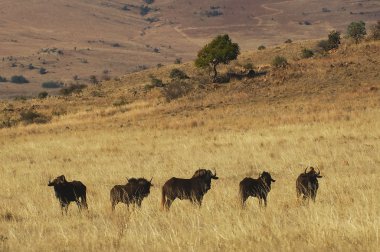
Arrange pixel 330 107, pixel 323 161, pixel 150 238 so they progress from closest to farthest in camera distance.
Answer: pixel 150 238 < pixel 323 161 < pixel 330 107

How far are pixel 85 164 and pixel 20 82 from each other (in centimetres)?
9239

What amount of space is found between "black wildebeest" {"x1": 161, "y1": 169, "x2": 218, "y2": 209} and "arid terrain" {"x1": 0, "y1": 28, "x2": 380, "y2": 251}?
22cm

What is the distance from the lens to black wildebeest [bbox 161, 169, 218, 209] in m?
10.3

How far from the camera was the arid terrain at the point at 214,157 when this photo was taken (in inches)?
300

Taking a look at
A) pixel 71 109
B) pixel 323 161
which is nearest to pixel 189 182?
pixel 323 161

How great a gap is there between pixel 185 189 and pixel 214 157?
8372 mm

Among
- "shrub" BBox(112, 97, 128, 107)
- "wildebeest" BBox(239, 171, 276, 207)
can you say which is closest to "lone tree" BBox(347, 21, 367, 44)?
"shrub" BBox(112, 97, 128, 107)

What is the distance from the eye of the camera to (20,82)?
107m

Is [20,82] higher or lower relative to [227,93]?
lower

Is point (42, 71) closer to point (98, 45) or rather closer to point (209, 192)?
point (98, 45)

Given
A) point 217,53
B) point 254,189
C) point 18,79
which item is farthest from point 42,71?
point 254,189

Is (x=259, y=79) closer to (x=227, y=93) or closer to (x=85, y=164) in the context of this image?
(x=227, y=93)

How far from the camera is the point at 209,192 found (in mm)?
12273

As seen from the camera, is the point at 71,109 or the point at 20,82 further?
the point at 20,82
